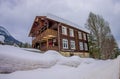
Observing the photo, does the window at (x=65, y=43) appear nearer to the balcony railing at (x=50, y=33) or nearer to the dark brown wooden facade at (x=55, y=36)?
the dark brown wooden facade at (x=55, y=36)

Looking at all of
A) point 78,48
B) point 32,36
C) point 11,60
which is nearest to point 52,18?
point 78,48

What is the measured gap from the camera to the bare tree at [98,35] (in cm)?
3041

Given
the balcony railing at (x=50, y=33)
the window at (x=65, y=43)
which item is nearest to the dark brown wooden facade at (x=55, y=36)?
the balcony railing at (x=50, y=33)

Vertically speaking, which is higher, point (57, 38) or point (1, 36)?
point (57, 38)

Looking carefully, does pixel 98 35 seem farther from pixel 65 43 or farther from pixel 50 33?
pixel 50 33

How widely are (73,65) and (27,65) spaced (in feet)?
5.08

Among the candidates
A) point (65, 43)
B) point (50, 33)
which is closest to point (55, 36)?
point (50, 33)

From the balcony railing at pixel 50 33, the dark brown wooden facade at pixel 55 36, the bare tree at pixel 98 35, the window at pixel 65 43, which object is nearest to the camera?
the balcony railing at pixel 50 33

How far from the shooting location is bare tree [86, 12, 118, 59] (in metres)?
30.4

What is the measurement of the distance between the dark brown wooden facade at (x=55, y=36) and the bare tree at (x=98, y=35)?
9.87 feet

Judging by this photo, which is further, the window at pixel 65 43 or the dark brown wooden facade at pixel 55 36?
the window at pixel 65 43

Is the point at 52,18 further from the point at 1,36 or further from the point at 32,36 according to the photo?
the point at 1,36

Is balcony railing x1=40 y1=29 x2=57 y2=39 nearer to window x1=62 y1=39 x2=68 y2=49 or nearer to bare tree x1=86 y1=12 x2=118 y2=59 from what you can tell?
window x1=62 y1=39 x2=68 y2=49

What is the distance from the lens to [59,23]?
2261 centimetres
